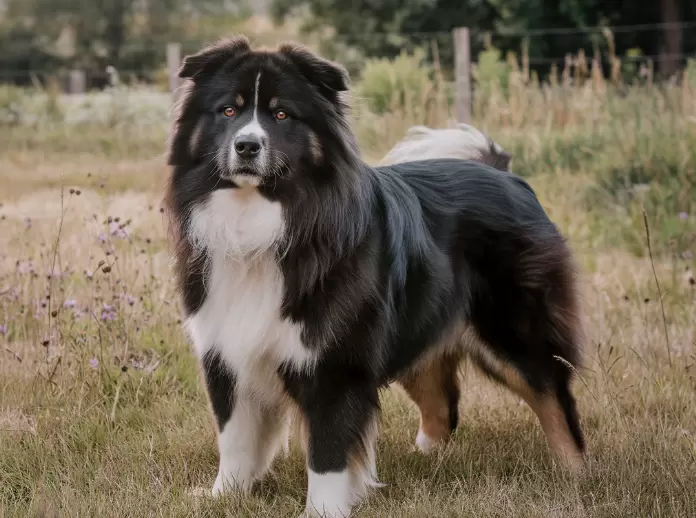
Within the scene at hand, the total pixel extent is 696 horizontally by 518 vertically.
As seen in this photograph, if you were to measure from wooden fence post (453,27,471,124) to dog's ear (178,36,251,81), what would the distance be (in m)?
7.15

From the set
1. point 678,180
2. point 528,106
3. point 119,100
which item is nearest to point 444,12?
point 119,100

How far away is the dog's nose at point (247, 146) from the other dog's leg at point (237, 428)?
851 millimetres

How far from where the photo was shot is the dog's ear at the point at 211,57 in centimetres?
346

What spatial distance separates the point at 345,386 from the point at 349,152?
35.9 inches

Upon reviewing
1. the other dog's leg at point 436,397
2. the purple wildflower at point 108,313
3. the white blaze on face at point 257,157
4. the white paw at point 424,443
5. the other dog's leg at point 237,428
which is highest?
the white blaze on face at point 257,157

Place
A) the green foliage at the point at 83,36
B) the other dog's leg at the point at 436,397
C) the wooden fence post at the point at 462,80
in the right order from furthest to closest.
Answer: the green foliage at the point at 83,36 → the wooden fence post at the point at 462,80 → the other dog's leg at the point at 436,397


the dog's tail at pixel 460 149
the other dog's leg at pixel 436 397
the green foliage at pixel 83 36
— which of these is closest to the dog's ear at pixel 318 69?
the dog's tail at pixel 460 149

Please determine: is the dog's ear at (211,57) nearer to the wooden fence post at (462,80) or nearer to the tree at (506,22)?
the wooden fence post at (462,80)

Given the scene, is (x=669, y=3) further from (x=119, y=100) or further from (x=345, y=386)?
(x=345, y=386)

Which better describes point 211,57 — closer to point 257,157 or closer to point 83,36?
point 257,157

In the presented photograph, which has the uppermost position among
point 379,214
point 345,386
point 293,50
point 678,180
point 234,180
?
point 293,50

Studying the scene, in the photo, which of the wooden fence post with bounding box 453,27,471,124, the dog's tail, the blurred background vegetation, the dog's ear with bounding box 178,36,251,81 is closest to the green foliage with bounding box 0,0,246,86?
the blurred background vegetation

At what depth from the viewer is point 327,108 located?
3.48m

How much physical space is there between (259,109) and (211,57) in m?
0.30
